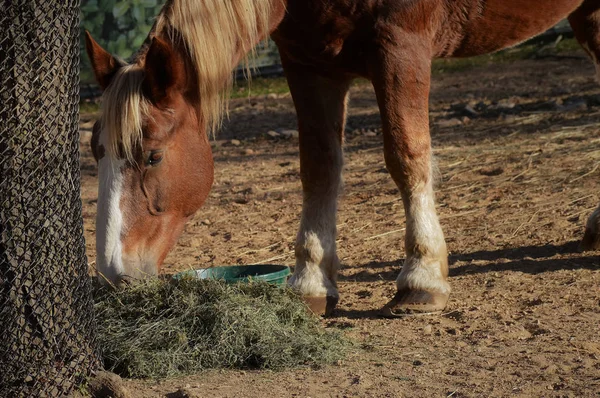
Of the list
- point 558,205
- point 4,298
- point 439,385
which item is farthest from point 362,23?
point 558,205

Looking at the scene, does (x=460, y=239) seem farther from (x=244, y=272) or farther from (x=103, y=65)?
(x=103, y=65)

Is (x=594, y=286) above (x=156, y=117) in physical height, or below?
below

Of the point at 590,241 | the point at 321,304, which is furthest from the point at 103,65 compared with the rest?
the point at 590,241

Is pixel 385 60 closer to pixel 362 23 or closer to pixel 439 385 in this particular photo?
pixel 362 23

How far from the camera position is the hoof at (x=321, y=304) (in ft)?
12.3

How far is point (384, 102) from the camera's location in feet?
→ 11.8

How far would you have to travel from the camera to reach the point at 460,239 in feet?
16.0

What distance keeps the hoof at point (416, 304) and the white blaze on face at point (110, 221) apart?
1180 millimetres

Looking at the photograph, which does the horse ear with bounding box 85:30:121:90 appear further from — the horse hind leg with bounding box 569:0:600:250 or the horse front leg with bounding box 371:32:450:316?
the horse hind leg with bounding box 569:0:600:250

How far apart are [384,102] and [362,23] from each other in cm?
34

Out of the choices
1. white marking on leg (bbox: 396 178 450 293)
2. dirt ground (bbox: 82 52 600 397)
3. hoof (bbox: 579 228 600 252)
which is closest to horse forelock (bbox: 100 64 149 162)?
dirt ground (bbox: 82 52 600 397)

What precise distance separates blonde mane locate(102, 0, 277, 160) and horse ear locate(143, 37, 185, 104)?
0.05 metres

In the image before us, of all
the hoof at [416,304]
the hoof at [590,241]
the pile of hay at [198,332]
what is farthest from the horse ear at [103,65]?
the hoof at [590,241]

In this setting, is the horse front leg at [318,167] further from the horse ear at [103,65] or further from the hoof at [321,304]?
the horse ear at [103,65]
